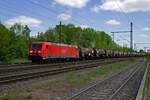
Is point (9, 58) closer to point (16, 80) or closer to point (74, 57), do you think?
point (74, 57)

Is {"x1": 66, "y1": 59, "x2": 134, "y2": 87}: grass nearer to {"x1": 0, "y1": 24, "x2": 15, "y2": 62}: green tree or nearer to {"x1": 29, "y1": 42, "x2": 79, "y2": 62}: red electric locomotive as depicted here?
{"x1": 29, "y1": 42, "x2": 79, "y2": 62}: red electric locomotive

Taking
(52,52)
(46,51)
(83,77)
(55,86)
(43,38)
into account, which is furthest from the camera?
(43,38)

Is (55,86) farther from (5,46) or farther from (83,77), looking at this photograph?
(5,46)

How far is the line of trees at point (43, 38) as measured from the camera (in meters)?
48.0

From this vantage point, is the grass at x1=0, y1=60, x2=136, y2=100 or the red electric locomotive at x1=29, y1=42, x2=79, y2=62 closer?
the grass at x1=0, y1=60, x2=136, y2=100

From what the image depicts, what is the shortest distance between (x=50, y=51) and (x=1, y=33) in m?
8.32

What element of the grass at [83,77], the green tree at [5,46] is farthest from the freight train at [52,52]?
the grass at [83,77]

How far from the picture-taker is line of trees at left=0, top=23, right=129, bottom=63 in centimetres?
4800

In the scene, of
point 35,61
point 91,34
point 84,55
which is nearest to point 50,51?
point 35,61

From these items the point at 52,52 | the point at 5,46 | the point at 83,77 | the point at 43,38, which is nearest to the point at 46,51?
the point at 52,52

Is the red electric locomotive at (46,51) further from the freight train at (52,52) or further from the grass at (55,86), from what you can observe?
the grass at (55,86)

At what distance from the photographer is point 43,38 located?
10106cm

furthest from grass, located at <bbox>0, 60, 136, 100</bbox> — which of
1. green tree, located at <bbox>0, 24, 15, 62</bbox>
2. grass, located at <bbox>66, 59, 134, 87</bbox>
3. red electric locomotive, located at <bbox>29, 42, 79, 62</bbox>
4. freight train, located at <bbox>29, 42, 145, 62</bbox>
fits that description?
green tree, located at <bbox>0, 24, 15, 62</bbox>

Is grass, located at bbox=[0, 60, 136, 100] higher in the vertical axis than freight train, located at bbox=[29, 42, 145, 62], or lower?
lower
